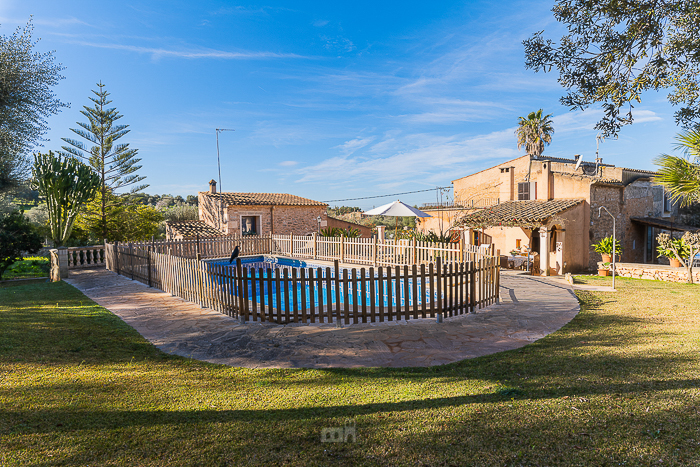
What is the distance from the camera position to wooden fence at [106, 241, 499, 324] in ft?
23.1

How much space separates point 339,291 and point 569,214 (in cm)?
1441

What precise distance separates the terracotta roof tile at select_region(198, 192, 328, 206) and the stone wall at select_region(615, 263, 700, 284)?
2084 cm

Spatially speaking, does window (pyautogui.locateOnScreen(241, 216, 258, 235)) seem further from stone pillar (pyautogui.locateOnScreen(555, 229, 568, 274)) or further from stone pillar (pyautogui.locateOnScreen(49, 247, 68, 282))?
stone pillar (pyautogui.locateOnScreen(555, 229, 568, 274))

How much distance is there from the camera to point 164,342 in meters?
6.17

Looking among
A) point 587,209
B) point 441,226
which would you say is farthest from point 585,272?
point 441,226

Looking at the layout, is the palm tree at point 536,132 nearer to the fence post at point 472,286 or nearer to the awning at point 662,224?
the awning at point 662,224

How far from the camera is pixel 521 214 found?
55.2ft

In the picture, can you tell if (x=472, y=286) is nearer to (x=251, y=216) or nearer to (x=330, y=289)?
(x=330, y=289)

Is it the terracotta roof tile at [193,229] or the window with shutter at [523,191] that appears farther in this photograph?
the terracotta roof tile at [193,229]

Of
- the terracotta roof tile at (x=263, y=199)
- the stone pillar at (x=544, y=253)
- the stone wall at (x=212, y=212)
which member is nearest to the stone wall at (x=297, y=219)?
the terracotta roof tile at (x=263, y=199)

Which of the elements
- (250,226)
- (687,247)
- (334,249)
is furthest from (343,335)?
(250,226)

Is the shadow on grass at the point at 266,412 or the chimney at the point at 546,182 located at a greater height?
the chimney at the point at 546,182

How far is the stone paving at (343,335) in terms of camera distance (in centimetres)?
536

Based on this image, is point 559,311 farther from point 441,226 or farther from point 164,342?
point 441,226
